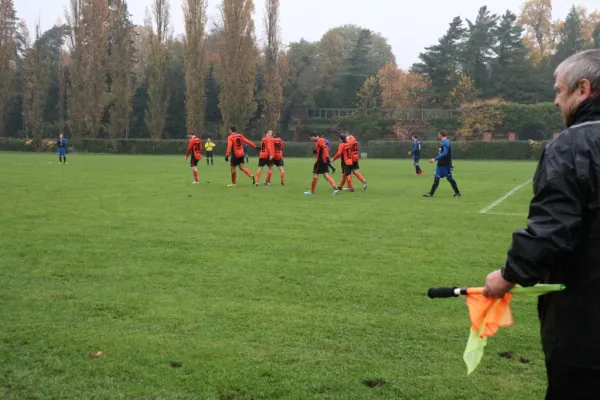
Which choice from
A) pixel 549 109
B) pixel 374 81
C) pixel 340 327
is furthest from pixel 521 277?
Result: pixel 374 81

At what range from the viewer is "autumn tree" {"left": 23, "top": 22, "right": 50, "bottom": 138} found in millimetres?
61312

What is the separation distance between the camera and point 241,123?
59875mm

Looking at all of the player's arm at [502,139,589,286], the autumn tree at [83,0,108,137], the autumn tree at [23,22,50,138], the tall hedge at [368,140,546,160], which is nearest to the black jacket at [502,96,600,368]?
the player's arm at [502,139,589,286]

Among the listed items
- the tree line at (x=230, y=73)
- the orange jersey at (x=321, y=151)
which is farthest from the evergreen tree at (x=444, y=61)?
the orange jersey at (x=321, y=151)

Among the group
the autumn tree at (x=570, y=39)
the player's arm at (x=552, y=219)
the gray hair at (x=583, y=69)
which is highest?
the autumn tree at (x=570, y=39)

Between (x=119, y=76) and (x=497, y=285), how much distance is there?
61.0m

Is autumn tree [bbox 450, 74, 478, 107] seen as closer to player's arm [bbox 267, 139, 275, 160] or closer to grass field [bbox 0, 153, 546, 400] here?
player's arm [bbox 267, 139, 275, 160]

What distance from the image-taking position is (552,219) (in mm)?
2312

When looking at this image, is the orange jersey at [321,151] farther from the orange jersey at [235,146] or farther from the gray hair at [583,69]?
the gray hair at [583,69]

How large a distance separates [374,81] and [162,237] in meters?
62.0

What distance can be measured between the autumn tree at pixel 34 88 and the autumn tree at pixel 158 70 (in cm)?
1101

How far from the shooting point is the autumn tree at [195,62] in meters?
59.5

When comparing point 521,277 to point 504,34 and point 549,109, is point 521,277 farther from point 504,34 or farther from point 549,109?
point 504,34

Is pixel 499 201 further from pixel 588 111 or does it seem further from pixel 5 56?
pixel 5 56
